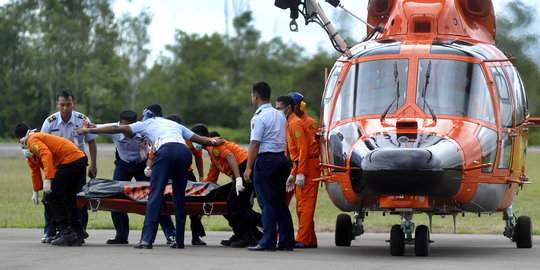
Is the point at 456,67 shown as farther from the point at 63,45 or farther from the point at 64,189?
the point at 63,45

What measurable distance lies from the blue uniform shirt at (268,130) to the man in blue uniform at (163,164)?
780 mm

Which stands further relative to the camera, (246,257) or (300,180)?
(300,180)

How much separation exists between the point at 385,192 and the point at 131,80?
2714 inches

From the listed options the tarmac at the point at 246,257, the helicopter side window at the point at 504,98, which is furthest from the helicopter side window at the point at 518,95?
the tarmac at the point at 246,257

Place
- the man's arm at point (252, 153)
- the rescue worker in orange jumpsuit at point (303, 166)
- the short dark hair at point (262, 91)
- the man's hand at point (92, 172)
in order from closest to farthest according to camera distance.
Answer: the man's arm at point (252, 153)
the short dark hair at point (262, 91)
the rescue worker in orange jumpsuit at point (303, 166)
the man's hand at point (92, 172)

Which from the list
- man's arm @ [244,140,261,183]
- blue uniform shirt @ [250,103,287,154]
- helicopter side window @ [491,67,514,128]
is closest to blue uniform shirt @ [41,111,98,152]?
man's arm @ [244,140,261,183]

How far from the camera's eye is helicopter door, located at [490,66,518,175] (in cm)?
1269

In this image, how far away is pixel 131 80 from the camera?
260 ft

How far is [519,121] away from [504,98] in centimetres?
69

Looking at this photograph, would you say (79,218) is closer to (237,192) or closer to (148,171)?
(148,171)

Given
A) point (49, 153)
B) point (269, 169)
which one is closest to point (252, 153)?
point (269, 169)

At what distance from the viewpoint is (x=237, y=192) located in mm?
13414

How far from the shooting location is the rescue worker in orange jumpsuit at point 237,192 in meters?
13.6

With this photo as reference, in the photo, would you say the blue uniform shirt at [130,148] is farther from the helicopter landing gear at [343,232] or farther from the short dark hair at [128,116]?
the helicopter landing gear at [343,232]
